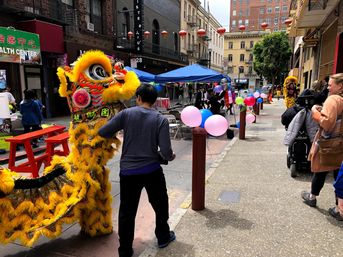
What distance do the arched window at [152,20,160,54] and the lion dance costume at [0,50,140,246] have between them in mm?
23638

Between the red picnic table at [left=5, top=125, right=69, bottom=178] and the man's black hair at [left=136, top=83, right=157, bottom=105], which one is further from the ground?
the man's black hair at [left=136, top=83, right=157, bottom=105]

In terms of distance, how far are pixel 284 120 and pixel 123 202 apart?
13.0 ft

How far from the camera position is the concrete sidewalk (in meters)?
3.14

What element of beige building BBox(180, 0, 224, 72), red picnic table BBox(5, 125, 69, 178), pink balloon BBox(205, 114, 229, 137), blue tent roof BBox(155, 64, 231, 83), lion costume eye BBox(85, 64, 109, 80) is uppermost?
beige building BBox(180, 0, 224, 72)

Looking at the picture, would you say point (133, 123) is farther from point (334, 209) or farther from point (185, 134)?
point (185, 134)

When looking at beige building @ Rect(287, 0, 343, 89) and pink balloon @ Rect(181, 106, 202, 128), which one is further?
beige building @ Rect(287, 0, 343, 89)

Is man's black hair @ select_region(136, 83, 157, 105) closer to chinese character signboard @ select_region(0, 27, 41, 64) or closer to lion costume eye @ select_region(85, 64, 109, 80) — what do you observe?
lion costume eye @ select_region(85, 64, 109, 80)

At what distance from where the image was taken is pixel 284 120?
5.71 m

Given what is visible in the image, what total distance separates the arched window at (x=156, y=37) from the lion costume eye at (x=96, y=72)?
23536 mm

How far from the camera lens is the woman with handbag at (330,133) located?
355cm

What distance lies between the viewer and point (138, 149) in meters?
2.84

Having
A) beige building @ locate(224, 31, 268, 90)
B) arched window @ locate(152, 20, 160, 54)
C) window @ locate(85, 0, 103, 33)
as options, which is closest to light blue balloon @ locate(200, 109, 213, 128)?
window @ locate(85, 0, 103, 33)

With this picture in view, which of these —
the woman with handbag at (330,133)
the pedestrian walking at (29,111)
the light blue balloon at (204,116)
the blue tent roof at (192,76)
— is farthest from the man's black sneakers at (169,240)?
the blue tent roof at (192,76)

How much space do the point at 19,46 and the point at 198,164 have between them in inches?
421
